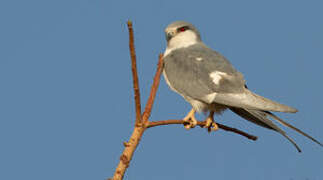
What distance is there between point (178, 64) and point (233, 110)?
881 millimetres

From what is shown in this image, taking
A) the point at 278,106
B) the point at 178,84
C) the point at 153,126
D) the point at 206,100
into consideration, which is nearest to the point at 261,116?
the point at 278,106

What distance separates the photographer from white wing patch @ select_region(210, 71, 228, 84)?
477 centimetres

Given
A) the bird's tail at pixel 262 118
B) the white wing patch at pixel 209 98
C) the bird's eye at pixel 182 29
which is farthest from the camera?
the bird's eye at pixel 182 29

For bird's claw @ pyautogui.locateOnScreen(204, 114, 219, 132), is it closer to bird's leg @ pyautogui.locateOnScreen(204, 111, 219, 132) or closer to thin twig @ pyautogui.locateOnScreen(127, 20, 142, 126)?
bird's leg @ pyautogui.locateOnScreen(204, 111, 219, 132)

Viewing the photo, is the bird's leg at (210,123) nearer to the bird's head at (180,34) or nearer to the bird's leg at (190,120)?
the bird's leg at (190,120)

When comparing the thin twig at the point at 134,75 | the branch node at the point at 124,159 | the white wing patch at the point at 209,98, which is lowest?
the branch node at the point at 124,159

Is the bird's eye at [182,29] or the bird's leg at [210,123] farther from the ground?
the bird's eye at [182,29]

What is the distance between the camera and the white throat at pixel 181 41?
5566 mm

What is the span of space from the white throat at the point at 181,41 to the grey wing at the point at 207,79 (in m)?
0.28

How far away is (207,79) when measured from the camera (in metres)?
4.84

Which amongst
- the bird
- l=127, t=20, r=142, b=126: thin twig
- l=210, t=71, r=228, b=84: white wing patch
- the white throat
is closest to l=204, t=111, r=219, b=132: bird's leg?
the bird

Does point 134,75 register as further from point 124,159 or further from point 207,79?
point 207,79

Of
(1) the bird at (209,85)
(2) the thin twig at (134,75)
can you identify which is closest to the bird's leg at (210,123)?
(1) the bird at (209,85)

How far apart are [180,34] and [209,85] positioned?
113 centimetres
